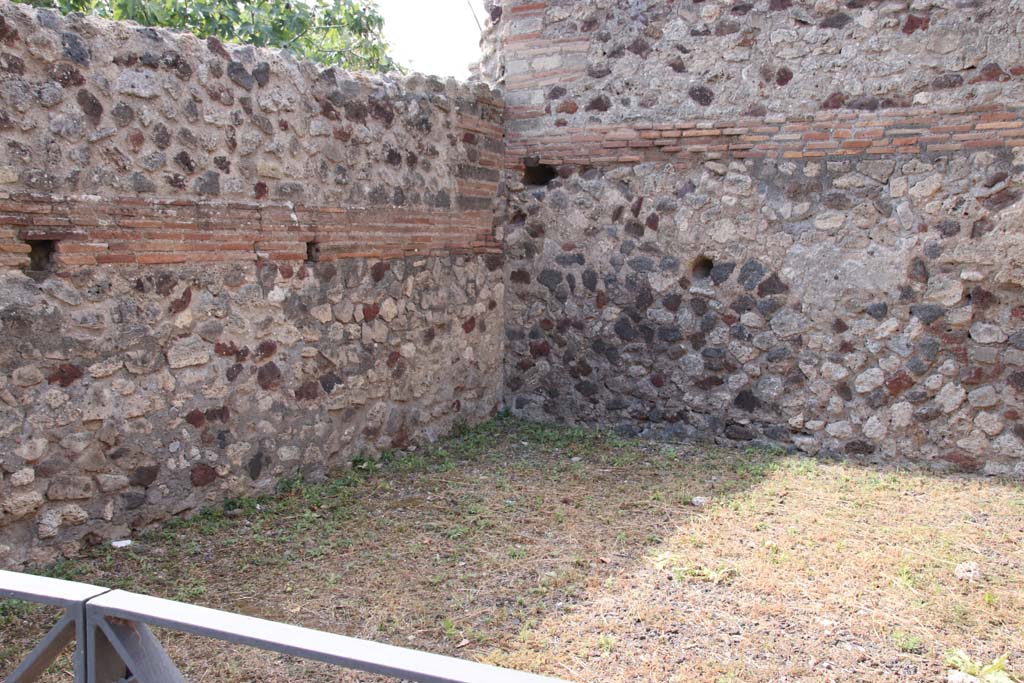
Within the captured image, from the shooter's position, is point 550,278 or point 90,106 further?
point 550,278

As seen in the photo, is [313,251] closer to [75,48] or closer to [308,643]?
[75,48]

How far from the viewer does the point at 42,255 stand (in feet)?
12.1

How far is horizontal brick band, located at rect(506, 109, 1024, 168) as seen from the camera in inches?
203

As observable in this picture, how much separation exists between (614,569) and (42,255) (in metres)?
2.73

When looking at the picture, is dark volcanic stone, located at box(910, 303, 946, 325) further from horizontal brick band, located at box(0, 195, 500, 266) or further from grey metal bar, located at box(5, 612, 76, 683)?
grey metal bar, located at box(5, 612, 76, 683)

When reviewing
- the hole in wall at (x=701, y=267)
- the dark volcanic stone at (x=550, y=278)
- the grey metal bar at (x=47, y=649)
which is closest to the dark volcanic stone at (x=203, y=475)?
the grey metal bar at (x=47, y=649)

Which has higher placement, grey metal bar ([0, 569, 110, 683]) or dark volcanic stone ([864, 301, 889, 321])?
dark volcanic stone ([864, 301, 889, 321])

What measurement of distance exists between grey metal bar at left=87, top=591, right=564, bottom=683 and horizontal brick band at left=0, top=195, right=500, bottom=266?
2409 mm

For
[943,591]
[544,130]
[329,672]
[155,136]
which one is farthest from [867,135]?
[329,672]

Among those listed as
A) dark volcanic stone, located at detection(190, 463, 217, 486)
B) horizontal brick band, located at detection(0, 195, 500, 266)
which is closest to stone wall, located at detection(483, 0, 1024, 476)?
horizontal brick band, located at detection(0, 195, 500, 266)

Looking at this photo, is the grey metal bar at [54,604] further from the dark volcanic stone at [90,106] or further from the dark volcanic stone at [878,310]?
the dark volcanic stone at [878,310]

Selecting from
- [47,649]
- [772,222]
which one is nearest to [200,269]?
[47,649]

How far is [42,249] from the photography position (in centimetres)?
368

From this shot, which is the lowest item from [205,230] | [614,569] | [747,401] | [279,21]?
[614,569]
